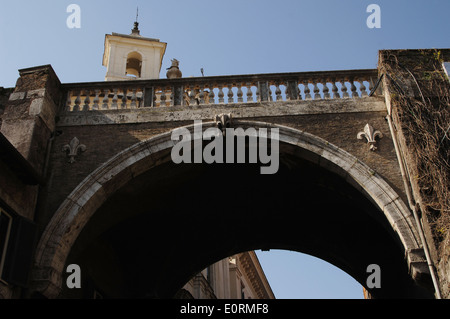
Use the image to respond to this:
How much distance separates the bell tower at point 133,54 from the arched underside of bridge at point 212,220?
34.8 feet

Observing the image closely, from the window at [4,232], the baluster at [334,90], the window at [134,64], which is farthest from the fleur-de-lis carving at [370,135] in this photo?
the window at [134,64]

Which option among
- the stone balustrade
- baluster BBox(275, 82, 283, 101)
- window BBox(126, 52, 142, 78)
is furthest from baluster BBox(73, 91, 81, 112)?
window BBox(126, 52, 142, 78)

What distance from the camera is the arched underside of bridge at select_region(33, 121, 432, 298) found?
877cm

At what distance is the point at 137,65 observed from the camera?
22734mm

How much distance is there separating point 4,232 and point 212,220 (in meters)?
5.25

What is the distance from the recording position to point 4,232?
7965mm

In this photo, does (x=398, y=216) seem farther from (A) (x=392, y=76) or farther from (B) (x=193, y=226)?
(B) (x=193, y=226)

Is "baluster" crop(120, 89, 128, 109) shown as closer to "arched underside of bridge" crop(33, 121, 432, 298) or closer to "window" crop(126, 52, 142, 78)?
"arched underside of bridge" crop(33, 121, 432, 298)

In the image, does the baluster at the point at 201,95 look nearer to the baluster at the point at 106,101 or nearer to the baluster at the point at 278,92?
the baluster at the point at 278,92

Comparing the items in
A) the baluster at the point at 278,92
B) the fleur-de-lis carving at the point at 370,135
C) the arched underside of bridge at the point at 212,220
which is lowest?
the arched underside of bridge at the point at 212,220

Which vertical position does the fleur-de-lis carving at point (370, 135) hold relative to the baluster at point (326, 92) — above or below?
below

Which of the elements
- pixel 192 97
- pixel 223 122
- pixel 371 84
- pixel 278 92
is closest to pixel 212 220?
pixel 192 97

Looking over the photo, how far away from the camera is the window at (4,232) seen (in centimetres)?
776

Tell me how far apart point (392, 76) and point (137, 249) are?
265 inches
